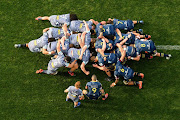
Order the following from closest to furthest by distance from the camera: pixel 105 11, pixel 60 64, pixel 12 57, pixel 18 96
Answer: pixel 60 64 < pixel 18 96 < pixel 12 57 < pixel 105 11

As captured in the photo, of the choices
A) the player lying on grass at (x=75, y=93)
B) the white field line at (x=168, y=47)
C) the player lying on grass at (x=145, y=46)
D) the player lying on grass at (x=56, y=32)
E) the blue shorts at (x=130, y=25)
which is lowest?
the player lying on grass at (x=75, y=93)

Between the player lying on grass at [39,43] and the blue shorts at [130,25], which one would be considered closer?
the player lying on grass at [39,43]

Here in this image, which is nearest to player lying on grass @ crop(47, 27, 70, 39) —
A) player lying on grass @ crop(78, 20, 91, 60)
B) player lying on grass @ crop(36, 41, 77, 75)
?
player lying on grass @ crop(36, 41, 77, 75)

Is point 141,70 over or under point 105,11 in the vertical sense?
under

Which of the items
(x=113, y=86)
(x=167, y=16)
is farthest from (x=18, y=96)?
(x=167, y=16)

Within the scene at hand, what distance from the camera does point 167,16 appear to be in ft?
36.3

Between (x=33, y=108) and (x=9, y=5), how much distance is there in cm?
598

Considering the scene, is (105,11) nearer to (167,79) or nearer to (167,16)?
(167,16)

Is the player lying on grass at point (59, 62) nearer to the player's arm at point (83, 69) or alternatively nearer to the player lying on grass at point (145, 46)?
the player's arm at point (83, 69)

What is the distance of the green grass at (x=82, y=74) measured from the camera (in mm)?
9242

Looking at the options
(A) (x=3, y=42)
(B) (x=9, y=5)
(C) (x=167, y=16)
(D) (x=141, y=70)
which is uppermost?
(B) (x=9, y=5)

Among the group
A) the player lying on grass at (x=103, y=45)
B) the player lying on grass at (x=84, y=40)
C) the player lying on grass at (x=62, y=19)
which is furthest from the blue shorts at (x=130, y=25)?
the player lying on grass at (x=62, y=19)

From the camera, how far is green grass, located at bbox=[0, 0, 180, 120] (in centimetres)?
924

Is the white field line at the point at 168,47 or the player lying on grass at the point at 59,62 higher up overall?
the white field line at the point at 168,47
